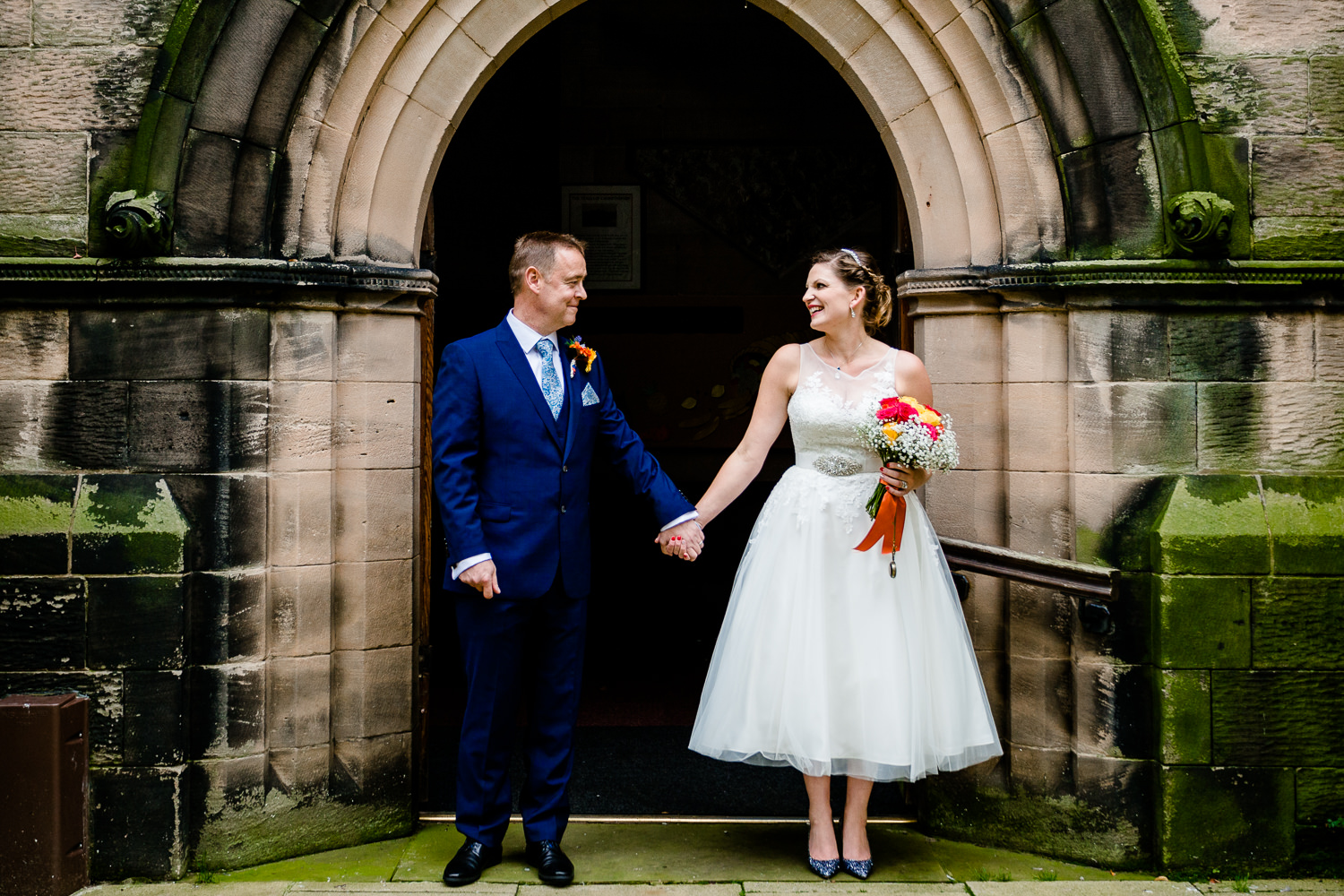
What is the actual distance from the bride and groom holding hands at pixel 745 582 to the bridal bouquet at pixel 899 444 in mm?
72

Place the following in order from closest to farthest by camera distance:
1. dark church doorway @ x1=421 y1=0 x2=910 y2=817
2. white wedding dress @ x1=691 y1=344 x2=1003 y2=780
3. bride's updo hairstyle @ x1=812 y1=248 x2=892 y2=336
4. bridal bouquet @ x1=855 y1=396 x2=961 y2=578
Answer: bridal bouquet @ x1=855 y1=396 x2=961 y2=578
white wedding dress @ x1=691 y1=344 x2=1003 y2=780
bride's updo hairstyle @ x1=812 y1=248 x2=892 y2=336
dark church doorway @ x1=421 y1=0 x2=910 y2=817

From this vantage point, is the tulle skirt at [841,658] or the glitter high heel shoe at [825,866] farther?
the glitter high heel shoe at [825,866]

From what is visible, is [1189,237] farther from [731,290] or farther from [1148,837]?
[731,290]

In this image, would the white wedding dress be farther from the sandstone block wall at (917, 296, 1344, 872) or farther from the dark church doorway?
the dark church doorway

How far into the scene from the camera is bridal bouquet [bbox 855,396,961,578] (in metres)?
3.05

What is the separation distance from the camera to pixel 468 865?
329cm

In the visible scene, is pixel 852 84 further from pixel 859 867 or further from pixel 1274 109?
pixel 859 867

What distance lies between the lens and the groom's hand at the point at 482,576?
10.1 feet

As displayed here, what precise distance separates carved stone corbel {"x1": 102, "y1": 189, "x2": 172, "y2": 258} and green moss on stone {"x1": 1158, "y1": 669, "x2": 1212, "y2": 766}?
12.5 feet

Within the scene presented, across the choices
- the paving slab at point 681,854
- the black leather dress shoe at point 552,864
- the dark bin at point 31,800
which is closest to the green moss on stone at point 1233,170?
the paving slab at point 681,854

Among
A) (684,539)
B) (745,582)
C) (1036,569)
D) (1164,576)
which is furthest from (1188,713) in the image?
(684,539)

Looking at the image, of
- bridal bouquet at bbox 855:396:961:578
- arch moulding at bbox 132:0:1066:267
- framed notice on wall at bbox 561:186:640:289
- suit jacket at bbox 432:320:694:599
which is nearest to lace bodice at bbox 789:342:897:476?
bridal bouquet at bbox 855:396:961:578

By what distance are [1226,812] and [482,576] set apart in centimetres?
268

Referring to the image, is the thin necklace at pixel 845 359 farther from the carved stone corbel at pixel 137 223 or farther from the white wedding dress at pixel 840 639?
the carved stone corbel at pixel 137 223
